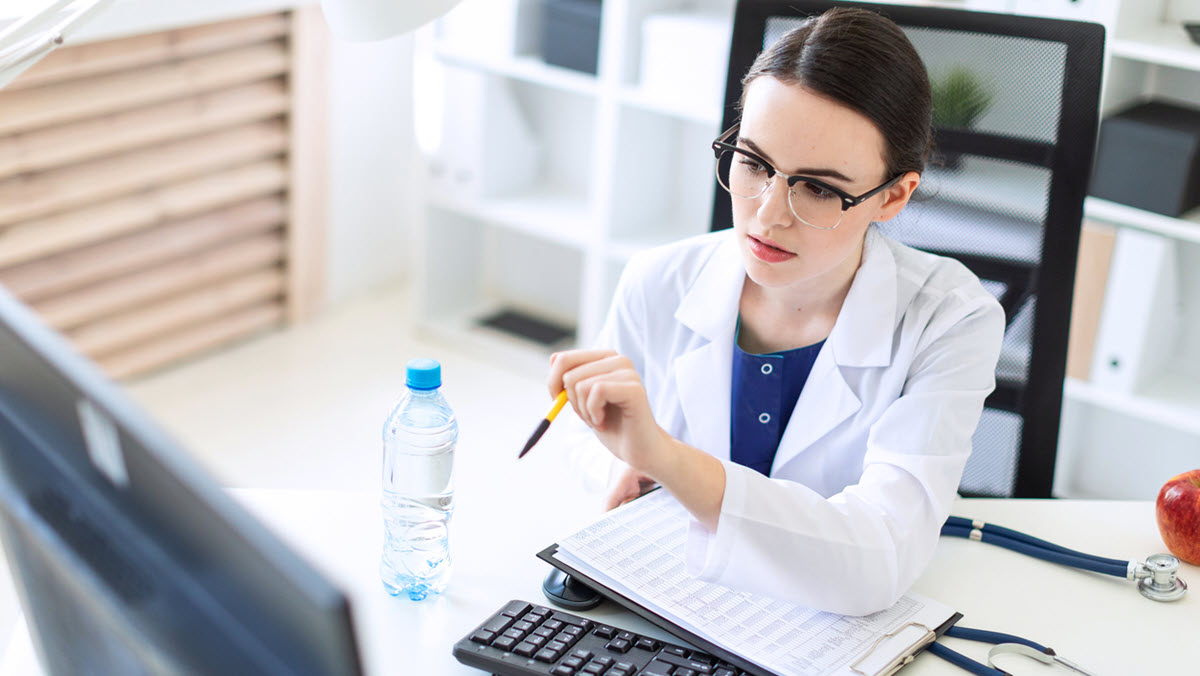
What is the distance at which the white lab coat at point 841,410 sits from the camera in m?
1.04

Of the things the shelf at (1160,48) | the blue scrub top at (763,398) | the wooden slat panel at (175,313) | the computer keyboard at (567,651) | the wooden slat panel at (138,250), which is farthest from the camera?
the wooden slat panel at (175,313)

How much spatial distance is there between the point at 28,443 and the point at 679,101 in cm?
224

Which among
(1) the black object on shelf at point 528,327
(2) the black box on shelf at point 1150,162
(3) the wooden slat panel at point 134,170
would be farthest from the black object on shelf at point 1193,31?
(3) the wooden slat panel at point 134,170

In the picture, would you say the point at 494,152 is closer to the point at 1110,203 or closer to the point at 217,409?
the point at 217,409

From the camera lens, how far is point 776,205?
45.3 inches

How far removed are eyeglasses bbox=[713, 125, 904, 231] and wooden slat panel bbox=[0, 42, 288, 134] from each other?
177cm

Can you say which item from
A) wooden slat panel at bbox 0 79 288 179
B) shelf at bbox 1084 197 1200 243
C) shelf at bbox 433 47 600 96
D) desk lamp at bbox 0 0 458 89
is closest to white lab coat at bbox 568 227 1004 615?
desk lamp at bbox 0 0 458 89

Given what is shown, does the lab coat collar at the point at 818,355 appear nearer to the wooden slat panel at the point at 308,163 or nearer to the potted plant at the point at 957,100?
the potted plant at the point at 957,100

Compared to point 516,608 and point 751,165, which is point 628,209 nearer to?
point 751,165

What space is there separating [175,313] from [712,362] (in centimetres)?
198

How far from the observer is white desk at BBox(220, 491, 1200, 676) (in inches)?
40.3

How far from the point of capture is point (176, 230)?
289cm

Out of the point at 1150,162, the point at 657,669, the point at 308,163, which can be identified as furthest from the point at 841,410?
the point at 308,163

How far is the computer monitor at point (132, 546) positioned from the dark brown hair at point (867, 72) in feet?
2.55
